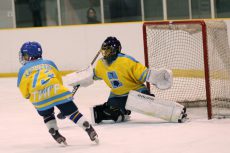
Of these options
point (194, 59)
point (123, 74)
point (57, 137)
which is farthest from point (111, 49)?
point (194, 59)

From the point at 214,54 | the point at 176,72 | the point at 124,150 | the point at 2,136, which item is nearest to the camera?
the point at 124,150

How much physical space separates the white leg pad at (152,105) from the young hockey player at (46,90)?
37.2 inches

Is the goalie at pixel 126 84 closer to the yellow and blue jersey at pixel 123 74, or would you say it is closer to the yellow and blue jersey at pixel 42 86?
the yellow and blue jersey at pixel 123 74

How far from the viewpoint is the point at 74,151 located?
5.07 metres

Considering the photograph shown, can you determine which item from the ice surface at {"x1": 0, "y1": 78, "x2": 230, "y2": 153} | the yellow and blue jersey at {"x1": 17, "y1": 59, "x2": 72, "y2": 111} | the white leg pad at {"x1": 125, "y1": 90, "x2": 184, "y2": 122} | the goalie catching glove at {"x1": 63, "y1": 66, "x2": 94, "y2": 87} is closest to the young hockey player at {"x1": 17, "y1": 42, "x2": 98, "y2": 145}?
the yellow and blue jersey at {"x1": 17, "y1": 59, "x2": 72, "y2": 111}

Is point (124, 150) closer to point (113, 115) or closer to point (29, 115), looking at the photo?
point (113, 115)

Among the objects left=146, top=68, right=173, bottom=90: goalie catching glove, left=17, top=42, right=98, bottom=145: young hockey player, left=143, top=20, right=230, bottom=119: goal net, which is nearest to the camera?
left=17, top=42, right=98, bottom=145: young hockey player

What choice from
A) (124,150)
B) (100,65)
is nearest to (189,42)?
(100,65)

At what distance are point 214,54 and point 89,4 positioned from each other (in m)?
6.14

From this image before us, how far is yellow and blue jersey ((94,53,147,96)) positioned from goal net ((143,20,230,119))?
23.3 inches

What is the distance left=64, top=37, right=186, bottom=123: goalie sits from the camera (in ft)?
19.7

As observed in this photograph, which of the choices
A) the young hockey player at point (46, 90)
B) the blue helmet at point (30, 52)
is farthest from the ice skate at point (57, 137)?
the blue helmet at point (30, 52)

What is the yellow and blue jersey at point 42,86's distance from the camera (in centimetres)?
519

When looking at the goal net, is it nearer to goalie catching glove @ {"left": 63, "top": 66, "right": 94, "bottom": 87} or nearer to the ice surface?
the ice surface
